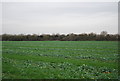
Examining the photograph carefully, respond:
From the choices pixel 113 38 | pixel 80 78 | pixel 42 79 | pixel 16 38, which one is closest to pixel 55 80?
pixel 42 79

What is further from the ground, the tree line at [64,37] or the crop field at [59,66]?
the tree line at [64,37]

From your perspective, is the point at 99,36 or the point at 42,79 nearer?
the point at 42,79

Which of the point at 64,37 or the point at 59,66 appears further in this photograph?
the point at 64,37

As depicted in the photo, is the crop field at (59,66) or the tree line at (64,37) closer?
the crop field at (59,66)

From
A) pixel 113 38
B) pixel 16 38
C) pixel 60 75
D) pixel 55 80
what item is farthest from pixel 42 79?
pixel 16 38

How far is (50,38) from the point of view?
366ft

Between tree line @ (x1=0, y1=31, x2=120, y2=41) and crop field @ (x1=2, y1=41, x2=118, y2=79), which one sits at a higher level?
tree line @ (x1=0, y1=31, x2=120, y2=41)

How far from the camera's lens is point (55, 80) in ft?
31.7

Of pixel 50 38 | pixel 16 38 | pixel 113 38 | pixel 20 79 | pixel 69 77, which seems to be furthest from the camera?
pixel 50 38

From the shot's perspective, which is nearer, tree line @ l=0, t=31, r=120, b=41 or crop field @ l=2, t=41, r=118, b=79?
crop field @ l=2, t=41, r=118, b=79

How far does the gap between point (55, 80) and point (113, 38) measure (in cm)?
9292

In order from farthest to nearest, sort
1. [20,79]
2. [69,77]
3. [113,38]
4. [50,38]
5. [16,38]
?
1. [50,38]
2. [16,38]
3. [113,38]
4. [69,77]
5. [20,79]

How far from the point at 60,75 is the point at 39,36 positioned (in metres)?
102

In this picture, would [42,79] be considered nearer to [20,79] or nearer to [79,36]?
[20,79]
